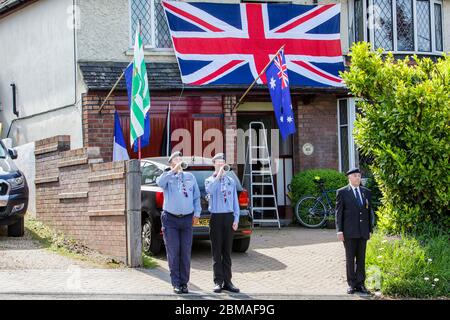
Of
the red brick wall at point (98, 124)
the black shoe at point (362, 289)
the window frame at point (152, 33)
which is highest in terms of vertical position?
the window frame at point (152, 33)

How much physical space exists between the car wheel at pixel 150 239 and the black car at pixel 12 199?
102 inches

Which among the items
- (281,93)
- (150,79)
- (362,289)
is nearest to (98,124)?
(150,79)

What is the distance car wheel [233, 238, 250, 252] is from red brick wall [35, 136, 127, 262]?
2.23 m

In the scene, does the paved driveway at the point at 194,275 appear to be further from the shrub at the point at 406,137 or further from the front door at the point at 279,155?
the front door at the point at 279,155

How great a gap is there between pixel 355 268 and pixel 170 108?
26.5ft

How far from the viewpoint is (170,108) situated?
1700cm

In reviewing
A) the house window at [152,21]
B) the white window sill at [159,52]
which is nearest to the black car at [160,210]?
the white window sill at [159,52]

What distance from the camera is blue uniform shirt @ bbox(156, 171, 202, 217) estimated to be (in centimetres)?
974

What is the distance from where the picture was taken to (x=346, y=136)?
18547mm

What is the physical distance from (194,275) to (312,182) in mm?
6906

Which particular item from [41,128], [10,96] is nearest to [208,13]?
[41,128]

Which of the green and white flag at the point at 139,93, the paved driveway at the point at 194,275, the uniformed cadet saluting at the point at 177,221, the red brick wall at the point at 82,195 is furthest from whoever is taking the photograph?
the green and white flag at the point at 139,93

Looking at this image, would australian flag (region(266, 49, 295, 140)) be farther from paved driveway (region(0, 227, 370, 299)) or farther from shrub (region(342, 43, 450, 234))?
shrub (region(342, 43, 450, 234))

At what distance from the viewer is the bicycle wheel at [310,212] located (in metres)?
17.0
